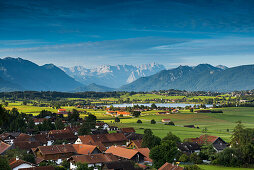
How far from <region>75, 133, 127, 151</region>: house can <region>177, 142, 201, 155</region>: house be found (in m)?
15.4

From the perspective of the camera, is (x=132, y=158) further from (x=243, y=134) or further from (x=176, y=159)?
(x=243, y=134)

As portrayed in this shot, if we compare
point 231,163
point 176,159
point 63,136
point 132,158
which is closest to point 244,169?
point 231,163

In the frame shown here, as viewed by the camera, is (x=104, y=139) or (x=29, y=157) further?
(x=104, y=139)

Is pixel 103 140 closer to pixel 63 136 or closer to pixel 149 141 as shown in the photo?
pixel 63 136

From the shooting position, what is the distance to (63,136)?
76.3 metres

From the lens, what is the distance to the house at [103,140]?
2707 inches

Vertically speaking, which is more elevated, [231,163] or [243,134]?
[243,134]

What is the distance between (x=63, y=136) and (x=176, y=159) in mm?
30688

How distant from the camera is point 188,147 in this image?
63.0 metres

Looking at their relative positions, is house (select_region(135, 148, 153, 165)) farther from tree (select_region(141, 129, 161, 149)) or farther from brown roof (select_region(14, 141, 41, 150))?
brown roof (select_region(14, 141, 41, 150))

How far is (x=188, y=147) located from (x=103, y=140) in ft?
61.6

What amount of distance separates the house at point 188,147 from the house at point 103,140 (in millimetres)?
15369

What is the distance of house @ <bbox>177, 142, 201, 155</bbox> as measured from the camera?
61700 mm

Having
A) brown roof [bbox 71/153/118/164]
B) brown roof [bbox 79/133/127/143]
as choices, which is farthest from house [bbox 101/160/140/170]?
brown roof [bbox 79/133/127/143]
